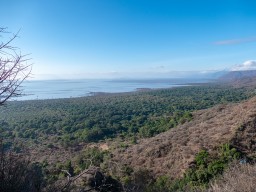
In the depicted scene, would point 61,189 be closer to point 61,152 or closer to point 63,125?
point 61,152

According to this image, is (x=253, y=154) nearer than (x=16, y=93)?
No

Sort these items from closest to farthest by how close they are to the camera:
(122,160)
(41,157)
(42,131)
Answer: (122,160), (41,157), (42,131)

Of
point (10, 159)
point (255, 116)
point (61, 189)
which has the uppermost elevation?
point (10, 159)

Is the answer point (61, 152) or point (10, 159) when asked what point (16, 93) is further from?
point (61, 152)

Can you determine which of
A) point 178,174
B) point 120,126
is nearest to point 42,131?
point 120,126

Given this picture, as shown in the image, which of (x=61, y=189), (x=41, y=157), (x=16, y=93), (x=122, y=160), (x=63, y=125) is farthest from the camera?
(x=63, y=125)

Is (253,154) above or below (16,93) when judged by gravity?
below
